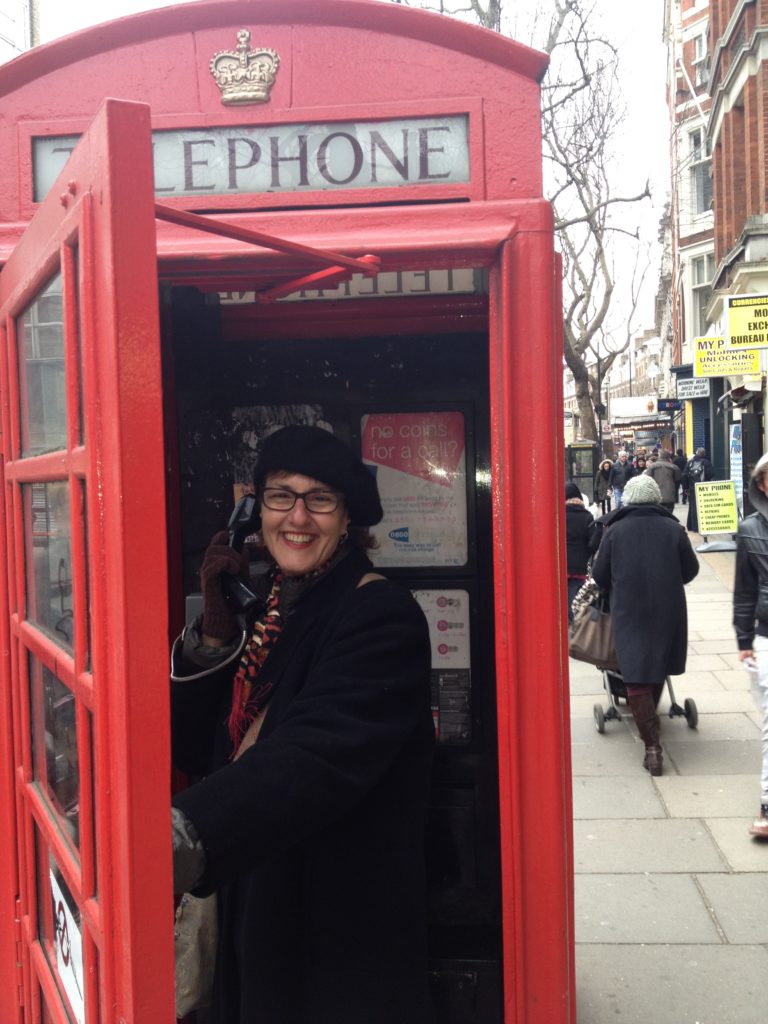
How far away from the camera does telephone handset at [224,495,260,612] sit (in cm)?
219

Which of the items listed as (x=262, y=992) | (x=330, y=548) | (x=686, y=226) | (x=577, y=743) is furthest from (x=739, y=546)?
(x=686, y=226)

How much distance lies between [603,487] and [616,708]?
15383mm

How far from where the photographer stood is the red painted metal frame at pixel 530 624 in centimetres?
199

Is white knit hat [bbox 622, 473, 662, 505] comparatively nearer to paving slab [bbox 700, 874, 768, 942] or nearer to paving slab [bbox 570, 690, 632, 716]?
paving slab [bbox 570, 690, 632, 716]

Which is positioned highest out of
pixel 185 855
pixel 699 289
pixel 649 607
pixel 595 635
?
pixel 699 289

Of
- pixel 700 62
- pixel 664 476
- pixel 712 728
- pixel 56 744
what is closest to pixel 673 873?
pixel 712 728

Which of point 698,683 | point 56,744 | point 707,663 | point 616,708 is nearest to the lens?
point 56,744

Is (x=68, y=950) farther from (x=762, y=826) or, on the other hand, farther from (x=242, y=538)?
(x=762, y=826)

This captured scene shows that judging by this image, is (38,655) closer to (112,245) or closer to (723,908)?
(112,245)

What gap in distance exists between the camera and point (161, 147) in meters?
2.04

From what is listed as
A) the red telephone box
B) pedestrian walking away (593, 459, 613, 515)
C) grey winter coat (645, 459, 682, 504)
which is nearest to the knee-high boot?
the red telephone box

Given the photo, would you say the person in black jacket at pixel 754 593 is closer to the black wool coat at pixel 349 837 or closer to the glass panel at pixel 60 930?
the black wool coat at pixel 349 837

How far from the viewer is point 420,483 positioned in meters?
2.88

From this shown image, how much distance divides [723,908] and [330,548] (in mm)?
2930
